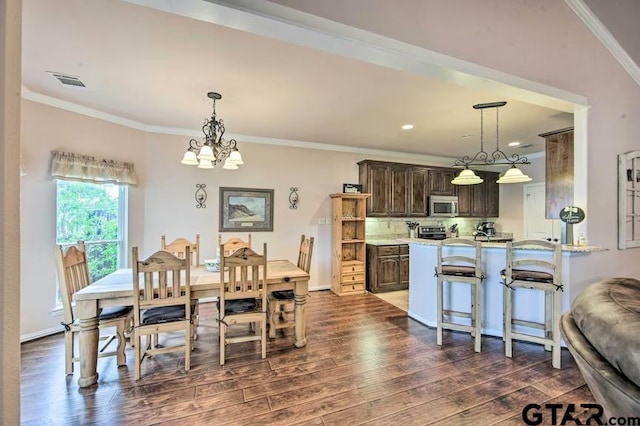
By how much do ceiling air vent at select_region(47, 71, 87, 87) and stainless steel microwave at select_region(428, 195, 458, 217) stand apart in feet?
19.2

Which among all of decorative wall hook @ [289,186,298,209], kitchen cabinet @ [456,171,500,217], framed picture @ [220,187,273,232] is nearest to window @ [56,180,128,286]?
framed picture @ [220,187,273,232]

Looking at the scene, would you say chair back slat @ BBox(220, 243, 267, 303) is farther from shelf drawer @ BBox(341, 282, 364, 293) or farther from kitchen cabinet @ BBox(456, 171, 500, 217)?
kitchen cabinet @ BBox(456, 171, 500, 217)

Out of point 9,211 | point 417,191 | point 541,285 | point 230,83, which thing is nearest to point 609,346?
point 9,211

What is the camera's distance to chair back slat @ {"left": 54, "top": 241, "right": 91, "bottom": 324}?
7.76 ft

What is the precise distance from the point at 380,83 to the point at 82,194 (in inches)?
156

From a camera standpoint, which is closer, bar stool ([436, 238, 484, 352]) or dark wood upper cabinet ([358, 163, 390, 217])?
bar stool ([436, 238, 484, 352])

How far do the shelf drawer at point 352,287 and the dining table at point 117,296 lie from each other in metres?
1.99

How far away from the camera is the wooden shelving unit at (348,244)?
504 cm

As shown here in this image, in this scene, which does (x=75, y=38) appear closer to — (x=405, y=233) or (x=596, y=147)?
(x=596, y=147)

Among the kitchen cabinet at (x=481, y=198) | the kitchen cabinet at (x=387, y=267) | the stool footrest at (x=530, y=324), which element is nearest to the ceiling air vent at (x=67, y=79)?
the kitchen cabinet at (x=387, y=267)

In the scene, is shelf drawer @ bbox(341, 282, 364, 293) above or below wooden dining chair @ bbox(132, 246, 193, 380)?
below

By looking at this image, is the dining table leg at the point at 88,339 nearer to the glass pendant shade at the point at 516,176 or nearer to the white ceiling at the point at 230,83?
the white ceiling at the point at 230,83

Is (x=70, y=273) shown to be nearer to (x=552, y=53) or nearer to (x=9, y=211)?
(x=9, y=211)

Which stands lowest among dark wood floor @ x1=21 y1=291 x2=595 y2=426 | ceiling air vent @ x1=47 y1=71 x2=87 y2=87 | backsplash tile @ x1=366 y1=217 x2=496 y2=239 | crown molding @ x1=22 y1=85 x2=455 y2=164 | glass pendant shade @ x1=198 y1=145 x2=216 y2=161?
dark wood floor @ x1=21 y1=291 x2=595 y2=426
